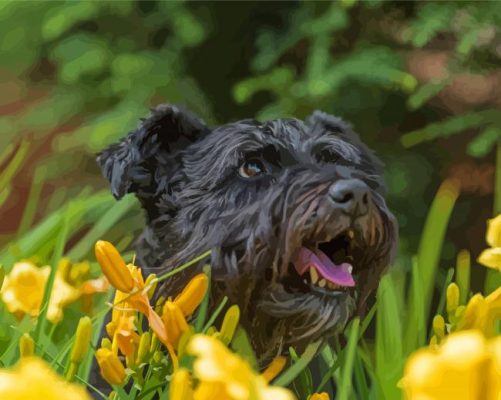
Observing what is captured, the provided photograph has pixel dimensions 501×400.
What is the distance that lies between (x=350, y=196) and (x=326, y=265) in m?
0.13

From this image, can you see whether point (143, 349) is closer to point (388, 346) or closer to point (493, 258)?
point (493, 258)

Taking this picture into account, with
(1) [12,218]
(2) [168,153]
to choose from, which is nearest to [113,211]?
(2) [168,153]

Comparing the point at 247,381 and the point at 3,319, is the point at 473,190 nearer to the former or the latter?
the point at 3,319

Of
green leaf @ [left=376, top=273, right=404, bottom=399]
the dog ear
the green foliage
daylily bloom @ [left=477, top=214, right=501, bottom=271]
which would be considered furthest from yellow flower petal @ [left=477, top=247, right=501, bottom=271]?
the green foliage

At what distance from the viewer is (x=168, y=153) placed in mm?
1498

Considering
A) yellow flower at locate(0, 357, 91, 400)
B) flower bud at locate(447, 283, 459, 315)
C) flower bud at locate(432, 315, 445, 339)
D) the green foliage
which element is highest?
the green foliage

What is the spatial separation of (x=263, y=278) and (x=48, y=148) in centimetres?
216

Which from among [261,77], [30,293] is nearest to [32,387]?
[30,293]

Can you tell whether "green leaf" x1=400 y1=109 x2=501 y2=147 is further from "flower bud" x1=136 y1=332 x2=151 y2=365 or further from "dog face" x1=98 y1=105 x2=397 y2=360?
"flower bud" x1=136 y1=332 x2=151 y2=365

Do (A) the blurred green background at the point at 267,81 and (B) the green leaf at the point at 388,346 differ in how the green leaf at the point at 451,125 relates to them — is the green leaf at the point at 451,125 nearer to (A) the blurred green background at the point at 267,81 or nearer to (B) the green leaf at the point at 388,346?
(A) the blurred green background at the point at 267,81

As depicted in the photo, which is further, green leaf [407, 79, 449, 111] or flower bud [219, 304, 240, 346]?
green leaf [407, 79, 449, 111]

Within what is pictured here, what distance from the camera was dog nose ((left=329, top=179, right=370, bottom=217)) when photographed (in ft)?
3.63

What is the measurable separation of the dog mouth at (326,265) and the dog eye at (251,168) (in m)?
0.19

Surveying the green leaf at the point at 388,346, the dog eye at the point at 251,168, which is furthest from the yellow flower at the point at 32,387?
the dog eye at the point at 251,168
